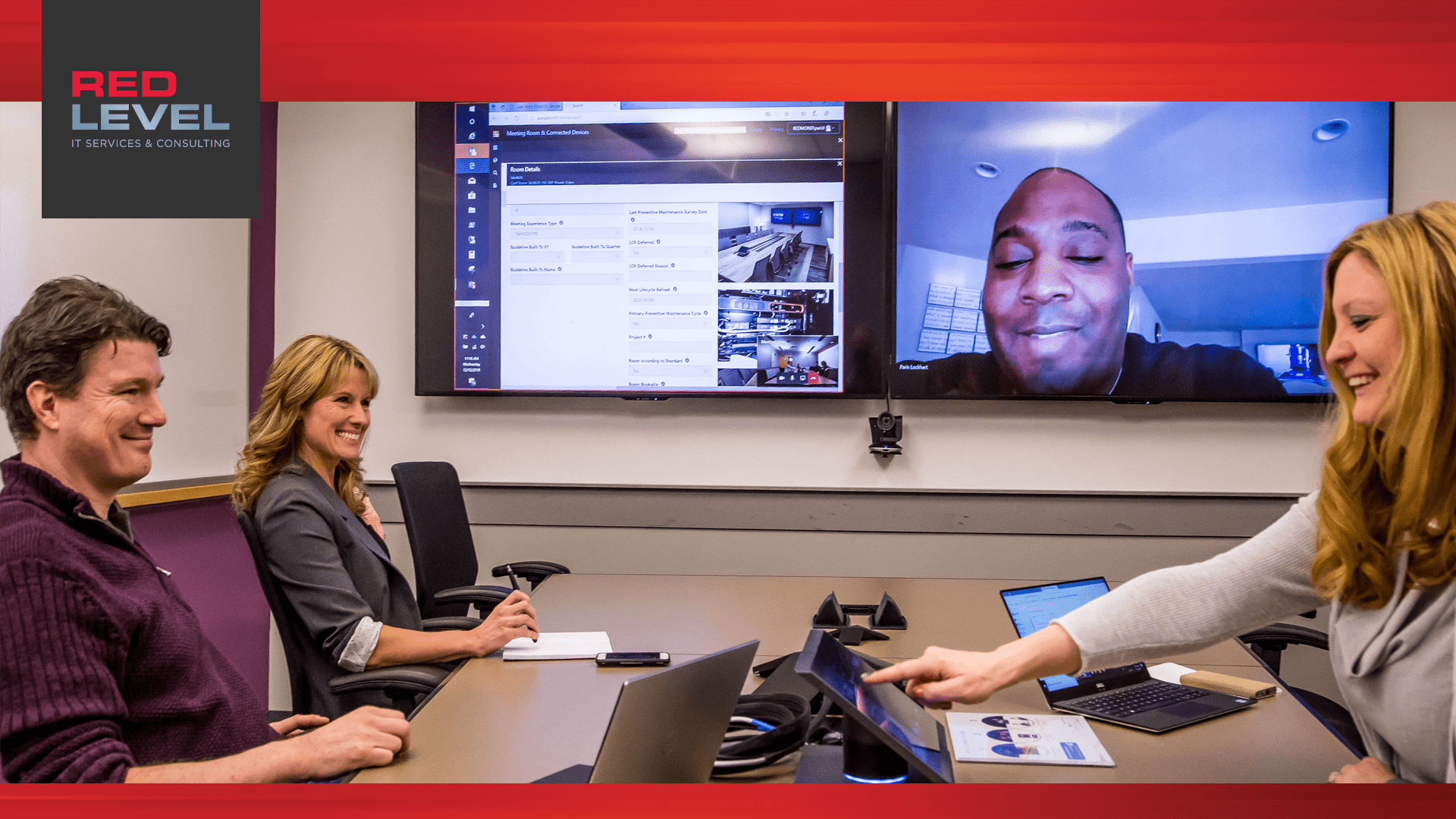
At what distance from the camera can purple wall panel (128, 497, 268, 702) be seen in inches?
118

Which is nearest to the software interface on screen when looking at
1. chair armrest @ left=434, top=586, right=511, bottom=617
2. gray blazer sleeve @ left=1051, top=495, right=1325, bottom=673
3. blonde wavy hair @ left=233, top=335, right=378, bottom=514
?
chair armrest @ left=434, top=586, right=511, bottom=617

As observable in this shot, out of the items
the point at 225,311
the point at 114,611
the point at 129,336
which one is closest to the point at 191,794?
the point at 114,611

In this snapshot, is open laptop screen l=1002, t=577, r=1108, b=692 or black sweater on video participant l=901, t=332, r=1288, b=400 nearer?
open laptop screen l=1002, t=577, r=1108, b=692

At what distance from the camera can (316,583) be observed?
1874 millimetres

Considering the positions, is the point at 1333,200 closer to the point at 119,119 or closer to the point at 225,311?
the point at 119,119

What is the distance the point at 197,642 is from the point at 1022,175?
2876 mm

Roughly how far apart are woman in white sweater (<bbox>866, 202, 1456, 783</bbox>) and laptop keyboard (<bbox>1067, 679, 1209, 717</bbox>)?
23 centimetres

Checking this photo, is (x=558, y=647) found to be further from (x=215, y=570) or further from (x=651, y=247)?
(x=215, y=570)

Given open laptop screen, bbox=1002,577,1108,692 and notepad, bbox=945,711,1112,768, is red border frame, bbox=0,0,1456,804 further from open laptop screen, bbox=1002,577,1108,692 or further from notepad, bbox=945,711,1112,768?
open laptop screen, bbox=1002,577,1108,692

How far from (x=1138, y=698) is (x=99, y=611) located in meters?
1.60

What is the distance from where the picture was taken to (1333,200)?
10.5 feet

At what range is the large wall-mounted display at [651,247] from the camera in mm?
3299

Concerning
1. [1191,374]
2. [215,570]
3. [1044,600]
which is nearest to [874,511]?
[1191,374]

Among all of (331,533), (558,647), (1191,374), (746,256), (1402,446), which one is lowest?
(558,647)
